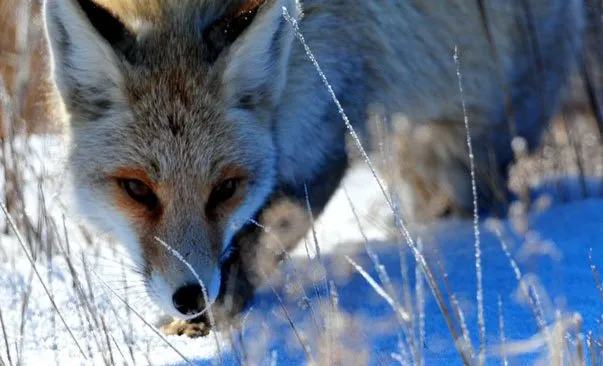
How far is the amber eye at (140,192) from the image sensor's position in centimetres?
455

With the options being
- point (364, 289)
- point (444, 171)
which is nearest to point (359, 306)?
point (364, 289)

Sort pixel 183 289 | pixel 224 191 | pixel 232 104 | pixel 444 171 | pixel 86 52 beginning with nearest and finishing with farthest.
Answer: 1. pixel 183 289
2. pixel 86 52
3. pixel 224 191
4. pixel 232 104
5. pixel 444 171

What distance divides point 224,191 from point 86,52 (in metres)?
0.93

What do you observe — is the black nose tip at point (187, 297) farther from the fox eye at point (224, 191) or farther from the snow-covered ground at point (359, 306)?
the fox eye at point (224, 191)

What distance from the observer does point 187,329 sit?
187 inches

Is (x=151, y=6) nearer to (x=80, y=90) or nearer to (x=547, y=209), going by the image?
(x=80, y=90)

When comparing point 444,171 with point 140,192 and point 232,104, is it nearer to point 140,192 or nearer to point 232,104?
point 232,104

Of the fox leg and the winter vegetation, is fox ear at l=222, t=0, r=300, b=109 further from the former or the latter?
the fox leg

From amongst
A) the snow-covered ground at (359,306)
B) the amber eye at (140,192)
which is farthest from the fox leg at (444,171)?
the amber eye at (140,192)

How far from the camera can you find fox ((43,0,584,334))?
447cm

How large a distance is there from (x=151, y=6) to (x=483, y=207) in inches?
119

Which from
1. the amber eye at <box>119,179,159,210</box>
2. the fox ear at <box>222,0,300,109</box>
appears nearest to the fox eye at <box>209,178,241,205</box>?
the amber eye at <box>119,179,159,210</box>

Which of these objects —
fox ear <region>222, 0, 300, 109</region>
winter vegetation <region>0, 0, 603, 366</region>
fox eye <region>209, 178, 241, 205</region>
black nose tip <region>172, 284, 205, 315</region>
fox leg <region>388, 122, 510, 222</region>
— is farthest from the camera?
fox leg <region>388, 122, 510, 222</region>

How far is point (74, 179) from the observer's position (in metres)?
4.92
